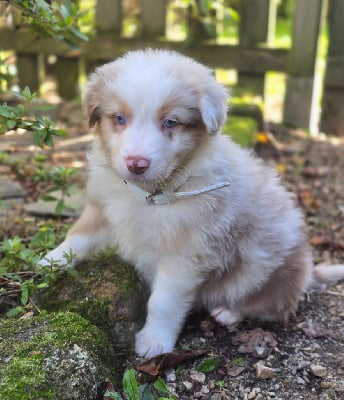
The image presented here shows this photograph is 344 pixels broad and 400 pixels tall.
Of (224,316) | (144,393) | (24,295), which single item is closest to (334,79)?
(224,316)

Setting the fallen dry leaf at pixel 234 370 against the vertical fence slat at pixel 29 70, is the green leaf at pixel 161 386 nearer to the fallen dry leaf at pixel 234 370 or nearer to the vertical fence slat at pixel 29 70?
the fallen dry leaf at pixel 234 370

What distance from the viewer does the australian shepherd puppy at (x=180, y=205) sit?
2.67 meters

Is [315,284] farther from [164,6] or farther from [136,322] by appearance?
[164,6]

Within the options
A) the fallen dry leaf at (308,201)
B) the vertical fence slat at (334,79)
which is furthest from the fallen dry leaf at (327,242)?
the vertical fence slat at (334,79)

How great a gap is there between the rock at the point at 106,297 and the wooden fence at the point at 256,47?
3895mm

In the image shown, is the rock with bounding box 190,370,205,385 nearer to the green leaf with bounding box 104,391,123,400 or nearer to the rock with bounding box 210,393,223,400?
the rock with bounding box 210,393,223,400

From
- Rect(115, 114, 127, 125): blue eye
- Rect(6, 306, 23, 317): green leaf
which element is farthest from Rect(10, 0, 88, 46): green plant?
Rect(6, 306, 23, 317): green leaf

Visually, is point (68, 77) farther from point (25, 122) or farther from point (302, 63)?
point (25, 122)

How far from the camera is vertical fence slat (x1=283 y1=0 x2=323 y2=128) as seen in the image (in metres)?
→ 6.28

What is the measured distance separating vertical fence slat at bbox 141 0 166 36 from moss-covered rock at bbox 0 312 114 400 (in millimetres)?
4551

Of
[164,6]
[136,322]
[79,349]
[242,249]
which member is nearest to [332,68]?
[164,6]

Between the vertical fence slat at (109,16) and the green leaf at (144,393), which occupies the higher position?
the vertical fence slat at (109,16)

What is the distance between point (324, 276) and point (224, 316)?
82cm

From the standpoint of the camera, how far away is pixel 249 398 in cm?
275
